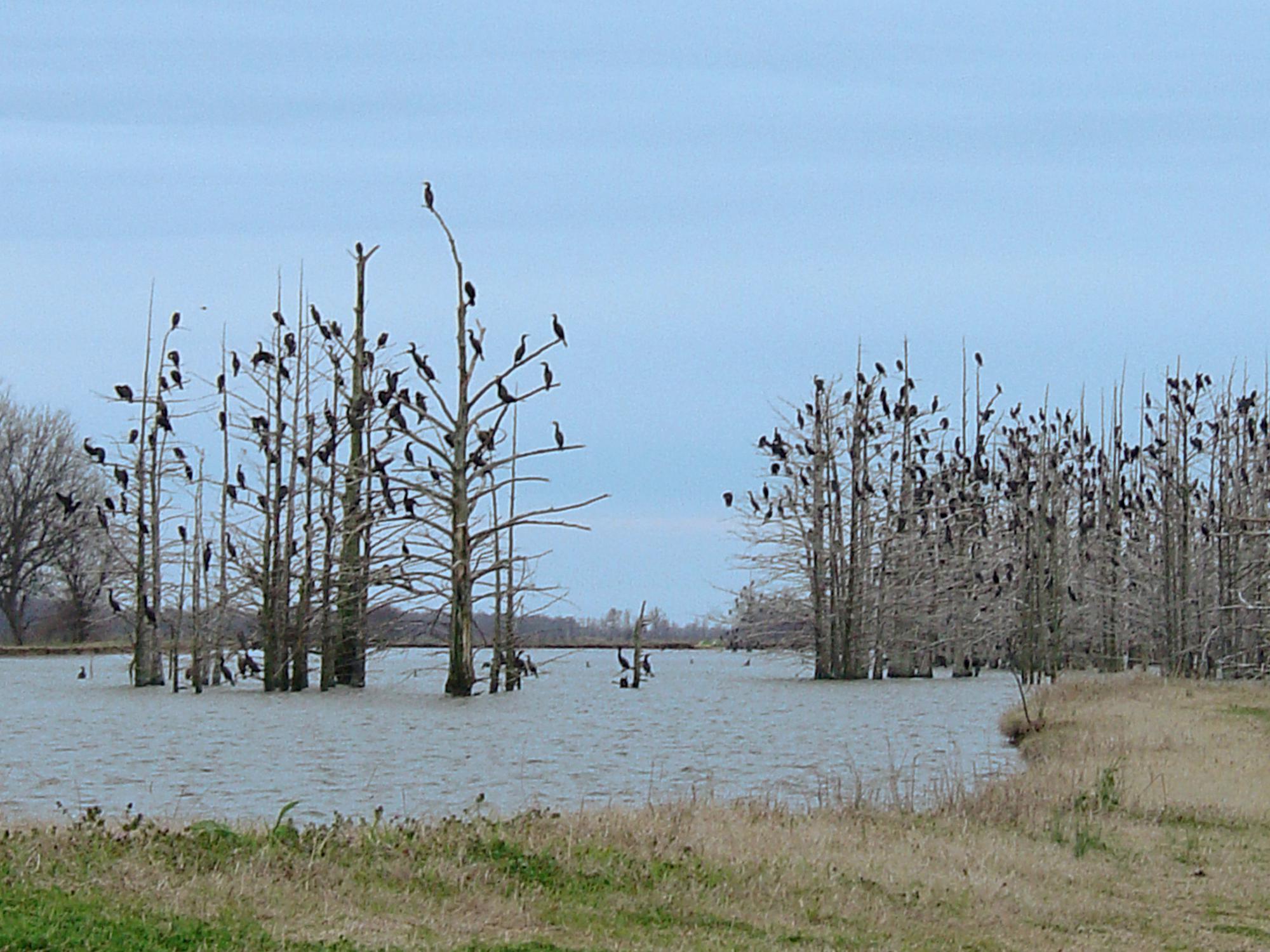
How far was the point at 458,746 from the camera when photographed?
23.1m

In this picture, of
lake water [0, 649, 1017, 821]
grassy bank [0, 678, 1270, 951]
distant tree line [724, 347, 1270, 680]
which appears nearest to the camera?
grassy bank [0, 678, 1270, 951]

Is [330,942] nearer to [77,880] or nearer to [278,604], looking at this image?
[77,880]

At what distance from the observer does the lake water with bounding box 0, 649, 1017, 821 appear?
1642cm

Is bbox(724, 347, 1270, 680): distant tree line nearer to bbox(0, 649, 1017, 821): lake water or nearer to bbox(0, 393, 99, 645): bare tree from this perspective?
bbox(0, 649, 1017, 821): lake water

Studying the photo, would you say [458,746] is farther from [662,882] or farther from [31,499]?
[31,499]

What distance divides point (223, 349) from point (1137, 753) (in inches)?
911

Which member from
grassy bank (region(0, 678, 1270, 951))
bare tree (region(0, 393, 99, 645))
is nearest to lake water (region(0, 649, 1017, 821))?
grassy bank (region(0, 678, 1270, 951))

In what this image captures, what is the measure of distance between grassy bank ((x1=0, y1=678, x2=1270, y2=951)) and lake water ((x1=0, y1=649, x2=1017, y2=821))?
7.48 feet

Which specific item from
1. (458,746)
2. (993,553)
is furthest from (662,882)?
(993,553)

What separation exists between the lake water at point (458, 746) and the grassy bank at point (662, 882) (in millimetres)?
2280

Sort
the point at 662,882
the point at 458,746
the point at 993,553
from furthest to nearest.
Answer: the point at 993,553
the point at 458,746
the point at 662,882

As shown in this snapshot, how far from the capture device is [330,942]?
7168mm

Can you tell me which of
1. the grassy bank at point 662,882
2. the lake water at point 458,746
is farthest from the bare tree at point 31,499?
the grassy bank at point 662,882

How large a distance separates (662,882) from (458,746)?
14.2 m
